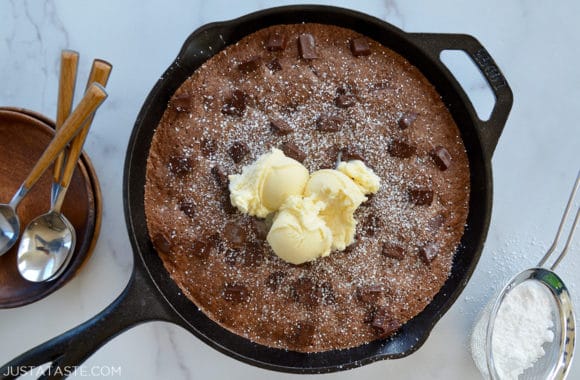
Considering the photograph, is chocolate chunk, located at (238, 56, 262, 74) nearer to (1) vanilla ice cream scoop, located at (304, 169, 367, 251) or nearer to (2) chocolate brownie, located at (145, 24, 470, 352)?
(2) chocolate brownie, located at (145, 24, 470, 352)

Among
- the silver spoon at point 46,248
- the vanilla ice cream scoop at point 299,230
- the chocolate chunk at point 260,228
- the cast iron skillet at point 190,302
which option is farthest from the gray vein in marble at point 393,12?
the silver spoon at point 46,248

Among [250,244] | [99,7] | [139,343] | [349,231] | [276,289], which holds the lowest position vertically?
[139,343]

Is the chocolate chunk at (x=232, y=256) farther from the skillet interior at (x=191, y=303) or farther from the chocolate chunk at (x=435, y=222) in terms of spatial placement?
the chocolate chunk at (x=435, y=222)

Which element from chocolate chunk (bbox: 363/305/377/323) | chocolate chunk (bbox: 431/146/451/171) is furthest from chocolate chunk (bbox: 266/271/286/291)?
chocolate chunk (bbox: 431/146/451/171)

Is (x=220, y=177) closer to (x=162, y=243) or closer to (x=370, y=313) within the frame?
(x=162, y=243)

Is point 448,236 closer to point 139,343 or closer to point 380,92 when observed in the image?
point 380,92

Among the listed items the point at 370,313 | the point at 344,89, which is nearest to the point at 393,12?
the point at 344,89

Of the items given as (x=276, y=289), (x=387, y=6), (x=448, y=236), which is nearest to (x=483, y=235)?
(x=448, y=236)
